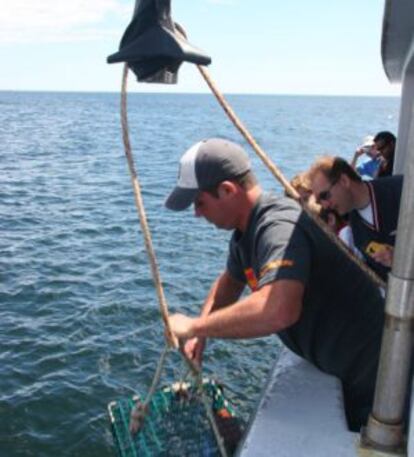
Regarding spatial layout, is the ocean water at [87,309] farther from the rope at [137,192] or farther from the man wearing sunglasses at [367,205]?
the rope at [137,192]

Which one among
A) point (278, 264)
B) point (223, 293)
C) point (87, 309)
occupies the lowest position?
point (87, 309)

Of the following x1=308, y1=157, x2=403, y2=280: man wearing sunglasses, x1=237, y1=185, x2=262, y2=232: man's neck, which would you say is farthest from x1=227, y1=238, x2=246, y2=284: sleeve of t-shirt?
x1=308, y1=157, x2=403, y2=280: man wearing sunglasses

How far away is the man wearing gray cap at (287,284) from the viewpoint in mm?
2449

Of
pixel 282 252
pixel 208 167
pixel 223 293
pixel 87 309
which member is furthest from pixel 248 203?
pixel 87 309

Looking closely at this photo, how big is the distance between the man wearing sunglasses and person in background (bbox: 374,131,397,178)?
126 inches

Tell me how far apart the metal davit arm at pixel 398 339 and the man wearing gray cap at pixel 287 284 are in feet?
1.63

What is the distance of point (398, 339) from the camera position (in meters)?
1.99

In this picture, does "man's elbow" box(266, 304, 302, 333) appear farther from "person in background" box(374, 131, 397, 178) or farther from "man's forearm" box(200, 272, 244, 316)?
"person in background" box(374, 131, 397, 178)

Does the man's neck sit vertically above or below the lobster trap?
above

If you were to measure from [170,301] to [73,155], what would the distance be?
86.8 feet

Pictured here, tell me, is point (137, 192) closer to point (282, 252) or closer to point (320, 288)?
point (282, 252)

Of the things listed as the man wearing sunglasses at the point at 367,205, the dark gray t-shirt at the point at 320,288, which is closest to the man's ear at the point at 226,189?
the dark gray t-shirt at the point at 320,288

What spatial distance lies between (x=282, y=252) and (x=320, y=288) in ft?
1.07

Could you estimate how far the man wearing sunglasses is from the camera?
414 centimetres
